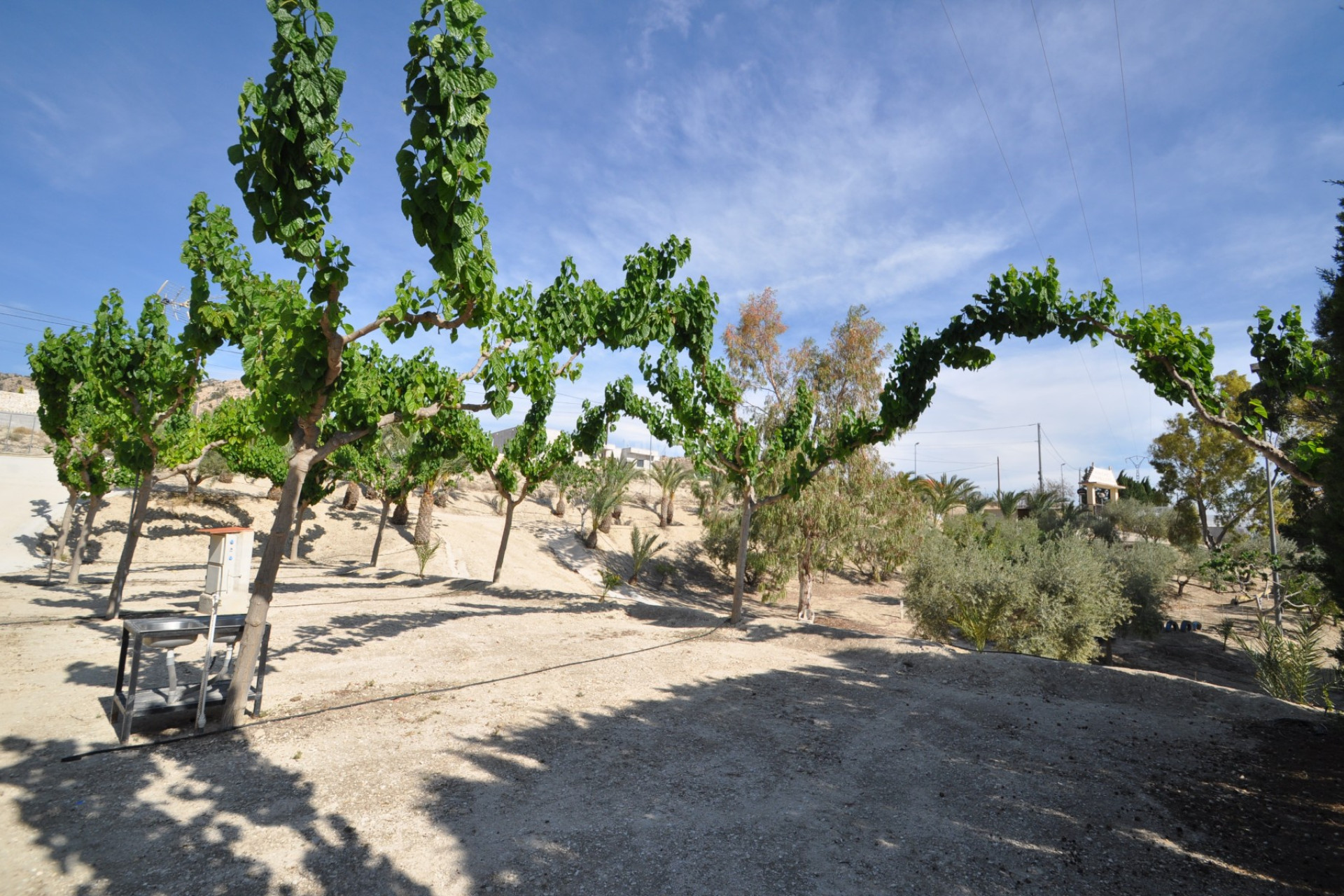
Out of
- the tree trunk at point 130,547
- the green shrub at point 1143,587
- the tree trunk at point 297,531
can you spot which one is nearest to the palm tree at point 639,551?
the tree trunk at point 297,531

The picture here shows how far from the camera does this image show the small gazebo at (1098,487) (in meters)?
49.4

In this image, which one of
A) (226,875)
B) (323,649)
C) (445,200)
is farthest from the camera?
(323,649)

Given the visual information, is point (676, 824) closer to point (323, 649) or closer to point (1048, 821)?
point (1048, 821)

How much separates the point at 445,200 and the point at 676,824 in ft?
13.7

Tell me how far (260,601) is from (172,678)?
36.5 inches

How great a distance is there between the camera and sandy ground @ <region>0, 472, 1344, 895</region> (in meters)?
3.36

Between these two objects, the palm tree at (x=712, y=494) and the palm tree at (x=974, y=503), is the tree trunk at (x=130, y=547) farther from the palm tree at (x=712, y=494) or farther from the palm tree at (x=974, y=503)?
the palm tree at (x=974, y=503)

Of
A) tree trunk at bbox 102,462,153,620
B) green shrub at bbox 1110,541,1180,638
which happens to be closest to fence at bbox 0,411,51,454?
tree trunk at bbox 102,462,153,620

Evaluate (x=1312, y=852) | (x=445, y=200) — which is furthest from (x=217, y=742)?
(x=1312, y=852)

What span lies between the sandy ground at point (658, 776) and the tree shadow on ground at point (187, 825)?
0.02m

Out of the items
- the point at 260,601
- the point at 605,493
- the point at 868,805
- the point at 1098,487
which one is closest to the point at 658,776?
the point at 868,805

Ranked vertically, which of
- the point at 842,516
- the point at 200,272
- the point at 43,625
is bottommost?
the point at 43,625

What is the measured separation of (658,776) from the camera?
459 cm

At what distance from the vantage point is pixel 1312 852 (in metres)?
3.72
